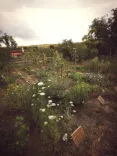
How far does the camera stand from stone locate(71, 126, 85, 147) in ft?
12.8

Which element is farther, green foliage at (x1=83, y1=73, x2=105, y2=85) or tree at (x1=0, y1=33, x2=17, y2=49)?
tree at (x1=0, y1=33, x2=17, y2=49)

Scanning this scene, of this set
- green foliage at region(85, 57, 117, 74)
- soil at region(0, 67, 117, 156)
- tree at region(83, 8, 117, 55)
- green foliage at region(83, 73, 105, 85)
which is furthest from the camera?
tree at region(83, 8, 117, 55)

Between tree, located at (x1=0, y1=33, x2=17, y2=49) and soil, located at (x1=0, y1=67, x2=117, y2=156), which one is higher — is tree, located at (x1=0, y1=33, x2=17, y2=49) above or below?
above

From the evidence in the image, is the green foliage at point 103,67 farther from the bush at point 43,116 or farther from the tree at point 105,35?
the tree at point 105,35

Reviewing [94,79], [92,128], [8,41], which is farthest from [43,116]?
[8,41]

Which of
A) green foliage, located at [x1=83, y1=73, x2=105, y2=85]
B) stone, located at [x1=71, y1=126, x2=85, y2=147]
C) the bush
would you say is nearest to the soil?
stone, located at [x1=71, y1=126, x2=85, y2=147]

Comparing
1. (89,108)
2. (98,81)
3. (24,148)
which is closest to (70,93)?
(89,108)

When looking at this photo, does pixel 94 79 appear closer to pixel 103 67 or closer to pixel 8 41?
pixel 103 67

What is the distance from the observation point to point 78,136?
4020mm

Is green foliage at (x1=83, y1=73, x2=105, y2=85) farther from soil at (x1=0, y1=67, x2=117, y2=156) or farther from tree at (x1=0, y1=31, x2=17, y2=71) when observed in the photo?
tree at (x1=0, y1=31, x2=17, y2=71)

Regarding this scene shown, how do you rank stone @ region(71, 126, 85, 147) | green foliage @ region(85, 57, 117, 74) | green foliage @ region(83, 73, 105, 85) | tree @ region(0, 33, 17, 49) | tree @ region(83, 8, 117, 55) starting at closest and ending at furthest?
stone @ region(71, 126, 85, 147) < green foliage @ region(83, 73, 105, 85) < green foliage @ region(85, 57, 117, 74) < tree @ region(0, 33, 17, 49) < tree @ region(83, 8, 117, 55)

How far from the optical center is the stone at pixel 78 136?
3.90 m

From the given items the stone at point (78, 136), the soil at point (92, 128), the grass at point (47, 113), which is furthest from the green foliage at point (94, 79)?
the stone at point (78, 136)

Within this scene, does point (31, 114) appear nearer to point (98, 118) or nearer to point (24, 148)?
point (24, 148)
